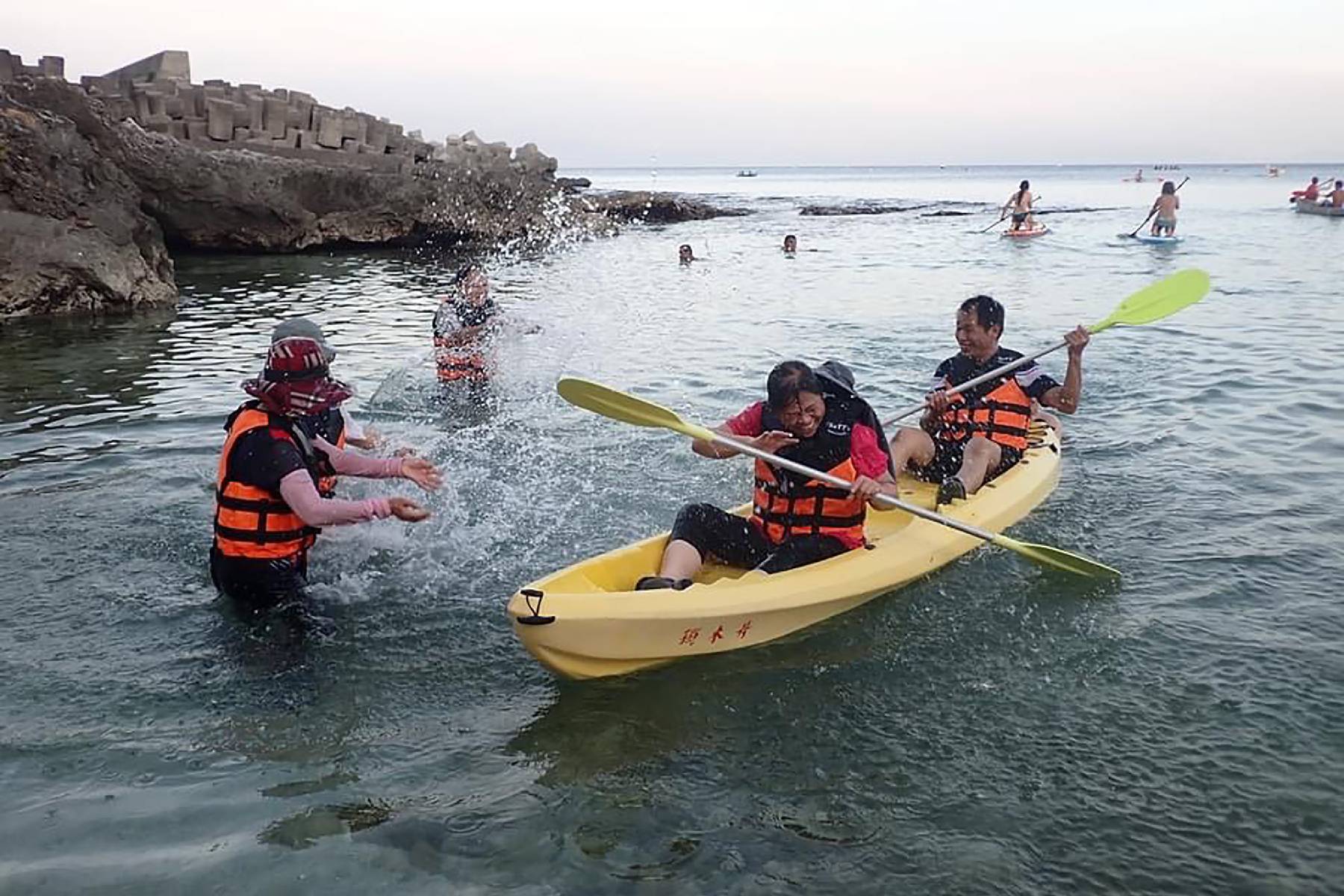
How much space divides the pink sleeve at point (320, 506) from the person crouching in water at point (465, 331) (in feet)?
15.5

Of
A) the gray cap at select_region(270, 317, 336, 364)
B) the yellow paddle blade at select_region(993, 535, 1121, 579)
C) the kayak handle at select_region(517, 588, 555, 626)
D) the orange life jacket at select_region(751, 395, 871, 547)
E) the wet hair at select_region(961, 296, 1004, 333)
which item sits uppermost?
the wet hair at select_region(961, 296, 1004, 333)

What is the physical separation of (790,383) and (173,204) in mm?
17962

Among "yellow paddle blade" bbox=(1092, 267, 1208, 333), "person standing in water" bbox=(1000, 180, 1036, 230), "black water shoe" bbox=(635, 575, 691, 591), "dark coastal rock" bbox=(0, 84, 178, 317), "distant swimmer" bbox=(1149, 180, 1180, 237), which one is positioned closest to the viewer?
"black water shoe" bbox=(635, 575, 691, 591)

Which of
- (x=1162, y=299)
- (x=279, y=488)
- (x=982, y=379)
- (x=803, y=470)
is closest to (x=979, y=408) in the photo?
(x=982, y=379)

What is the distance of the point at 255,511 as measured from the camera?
4.21m

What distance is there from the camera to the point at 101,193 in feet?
44.3

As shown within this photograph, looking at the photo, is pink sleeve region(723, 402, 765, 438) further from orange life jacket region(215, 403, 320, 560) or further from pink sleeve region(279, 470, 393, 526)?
orange life jacket region(215, 403, 320, 560)

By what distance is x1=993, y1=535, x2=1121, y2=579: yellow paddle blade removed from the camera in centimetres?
489

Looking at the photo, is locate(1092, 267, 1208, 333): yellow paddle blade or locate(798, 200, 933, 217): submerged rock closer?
locate(1092, 267, 1208, 333): yellow paddle blade

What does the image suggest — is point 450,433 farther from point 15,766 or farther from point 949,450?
point 15,766

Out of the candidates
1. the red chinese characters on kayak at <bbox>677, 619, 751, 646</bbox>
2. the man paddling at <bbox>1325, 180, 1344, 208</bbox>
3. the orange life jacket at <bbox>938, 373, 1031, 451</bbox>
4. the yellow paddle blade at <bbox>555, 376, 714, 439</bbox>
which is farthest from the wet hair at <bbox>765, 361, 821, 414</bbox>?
the man paddling at <bbox>1325, 180, 1344, 208</bbox>

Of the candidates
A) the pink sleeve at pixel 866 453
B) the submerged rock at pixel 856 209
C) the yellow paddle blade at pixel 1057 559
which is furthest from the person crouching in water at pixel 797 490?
the submerged rock at pixel 856 209

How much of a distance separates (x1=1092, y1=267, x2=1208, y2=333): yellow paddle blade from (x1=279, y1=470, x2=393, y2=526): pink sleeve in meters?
4.92

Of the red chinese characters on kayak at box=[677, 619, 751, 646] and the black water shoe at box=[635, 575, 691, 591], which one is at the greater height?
the black water shoe at box=[635, 575, 691, 591]
